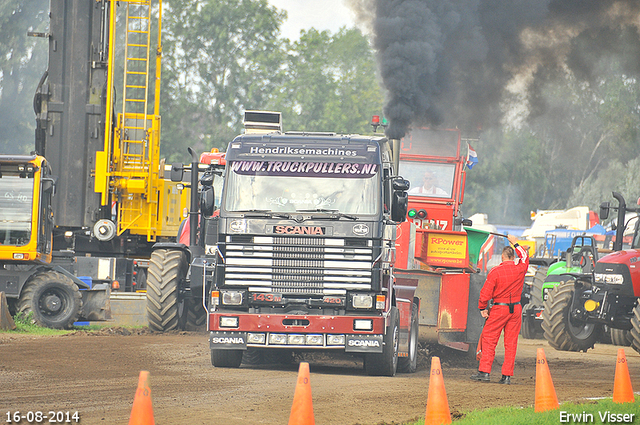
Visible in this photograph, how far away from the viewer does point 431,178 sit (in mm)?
23531

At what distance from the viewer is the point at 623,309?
16688mm

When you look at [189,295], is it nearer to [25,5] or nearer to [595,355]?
[595,355]

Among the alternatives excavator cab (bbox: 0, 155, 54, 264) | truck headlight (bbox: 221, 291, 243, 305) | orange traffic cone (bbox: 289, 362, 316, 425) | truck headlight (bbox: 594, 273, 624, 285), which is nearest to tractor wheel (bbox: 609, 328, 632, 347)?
truck headlight (bbox: 594, 273, 624, 285)

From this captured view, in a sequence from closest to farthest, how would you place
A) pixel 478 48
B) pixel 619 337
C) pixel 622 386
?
1. pixel 622 386
2. pixel 619 337
3. pixel 478 48

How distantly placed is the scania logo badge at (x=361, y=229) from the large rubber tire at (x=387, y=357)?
1232 mm

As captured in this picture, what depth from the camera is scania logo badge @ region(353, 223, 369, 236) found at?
11.8m

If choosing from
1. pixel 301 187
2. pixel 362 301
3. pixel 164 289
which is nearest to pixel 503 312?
pixel 362 301

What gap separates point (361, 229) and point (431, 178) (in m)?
12.0

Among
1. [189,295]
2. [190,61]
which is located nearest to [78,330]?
[189,295]

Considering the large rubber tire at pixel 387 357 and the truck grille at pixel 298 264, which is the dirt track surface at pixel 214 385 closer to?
the large rubber tire at pixel 387 357

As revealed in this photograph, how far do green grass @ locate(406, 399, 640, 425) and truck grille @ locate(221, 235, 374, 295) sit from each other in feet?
9.86

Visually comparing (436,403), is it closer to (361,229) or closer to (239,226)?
(361,229)

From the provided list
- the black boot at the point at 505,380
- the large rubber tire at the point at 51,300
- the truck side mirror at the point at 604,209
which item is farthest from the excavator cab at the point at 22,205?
the truck side mirror at the point at 604,209

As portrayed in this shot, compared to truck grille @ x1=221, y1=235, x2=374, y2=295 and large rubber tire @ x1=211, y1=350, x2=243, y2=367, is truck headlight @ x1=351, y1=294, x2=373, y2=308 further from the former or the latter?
large rubber tire @ x1=211, y1=350, x2=243, y2=367
